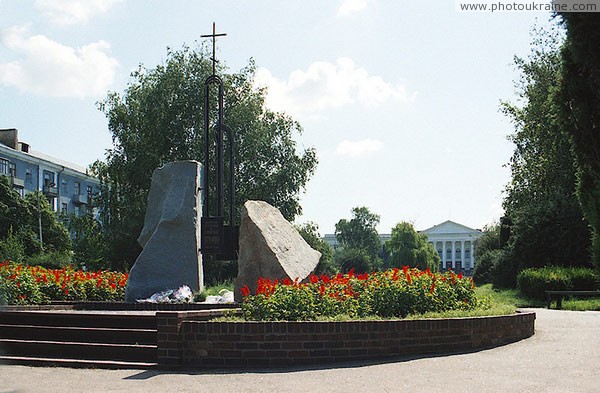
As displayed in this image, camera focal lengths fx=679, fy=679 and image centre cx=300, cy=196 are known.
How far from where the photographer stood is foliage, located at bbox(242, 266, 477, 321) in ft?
32.1

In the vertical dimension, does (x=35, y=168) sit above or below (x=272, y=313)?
above

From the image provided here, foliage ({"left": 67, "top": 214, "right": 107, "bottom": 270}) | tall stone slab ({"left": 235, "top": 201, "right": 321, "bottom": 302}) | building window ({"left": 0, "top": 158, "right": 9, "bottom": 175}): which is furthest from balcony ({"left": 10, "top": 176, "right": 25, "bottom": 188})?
tall stone slab ({"left": 235, "top": 201, "right": 321, "bottom": 302})

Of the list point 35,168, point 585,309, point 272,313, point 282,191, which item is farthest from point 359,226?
point 272,313

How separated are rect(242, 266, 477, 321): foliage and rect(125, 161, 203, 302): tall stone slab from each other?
4687 mm

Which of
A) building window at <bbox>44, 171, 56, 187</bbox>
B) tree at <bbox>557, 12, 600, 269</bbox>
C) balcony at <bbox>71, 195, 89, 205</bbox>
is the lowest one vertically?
tree at <bbox>557, 12, 600, 269</bbox>

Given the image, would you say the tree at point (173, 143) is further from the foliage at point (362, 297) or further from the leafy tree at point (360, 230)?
the leafy tree at point (360, 230)

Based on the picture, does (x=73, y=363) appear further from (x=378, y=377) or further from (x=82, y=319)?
(x=378, y=377)

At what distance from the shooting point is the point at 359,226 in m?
120

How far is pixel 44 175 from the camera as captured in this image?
62.7m

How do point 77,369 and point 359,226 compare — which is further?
point 359,226

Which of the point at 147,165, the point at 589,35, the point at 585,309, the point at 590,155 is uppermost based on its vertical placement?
the point at 147,165

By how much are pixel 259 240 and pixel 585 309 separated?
998 centimetres

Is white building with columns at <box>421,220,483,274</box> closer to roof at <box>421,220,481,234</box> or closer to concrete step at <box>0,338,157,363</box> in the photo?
roof at <box>421,220,481,234</box>

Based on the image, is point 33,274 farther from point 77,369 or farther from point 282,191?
point 282,191
